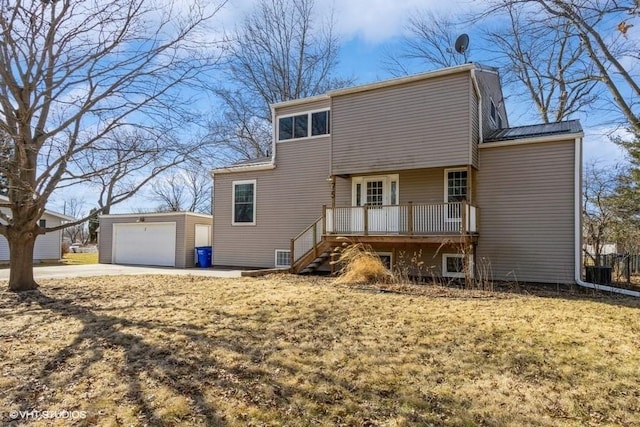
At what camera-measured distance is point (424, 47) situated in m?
21.9

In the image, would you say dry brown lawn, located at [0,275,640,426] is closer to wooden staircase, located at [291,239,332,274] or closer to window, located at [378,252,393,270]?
wooden staircase, located at [291,239,332,274]

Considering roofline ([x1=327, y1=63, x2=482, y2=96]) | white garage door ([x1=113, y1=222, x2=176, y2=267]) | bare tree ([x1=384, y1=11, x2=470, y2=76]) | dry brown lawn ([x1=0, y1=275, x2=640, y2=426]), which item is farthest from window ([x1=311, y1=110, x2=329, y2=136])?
bare tree ([x1=384, y1=11, x2=470, y2=76])

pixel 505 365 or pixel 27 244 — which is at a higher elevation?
pixel 27 244

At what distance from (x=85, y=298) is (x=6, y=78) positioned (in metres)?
4.65

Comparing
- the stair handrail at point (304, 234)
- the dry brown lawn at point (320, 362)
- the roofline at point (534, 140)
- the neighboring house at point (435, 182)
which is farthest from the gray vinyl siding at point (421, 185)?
the dry brown lawn at point (320, 362)

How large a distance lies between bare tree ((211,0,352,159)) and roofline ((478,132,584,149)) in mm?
14412

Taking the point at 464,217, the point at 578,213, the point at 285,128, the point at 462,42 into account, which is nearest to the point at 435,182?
the point at 464,217

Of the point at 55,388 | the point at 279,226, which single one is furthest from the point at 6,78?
the point at 279,226

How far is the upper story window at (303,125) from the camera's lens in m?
14.5

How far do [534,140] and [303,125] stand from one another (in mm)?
7664

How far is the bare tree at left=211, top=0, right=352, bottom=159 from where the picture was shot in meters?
23.5

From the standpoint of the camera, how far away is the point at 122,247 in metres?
19.9

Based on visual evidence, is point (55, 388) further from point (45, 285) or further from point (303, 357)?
point (45, 285)

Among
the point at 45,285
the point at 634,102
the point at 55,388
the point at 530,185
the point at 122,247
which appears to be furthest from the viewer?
the point at 122,247
